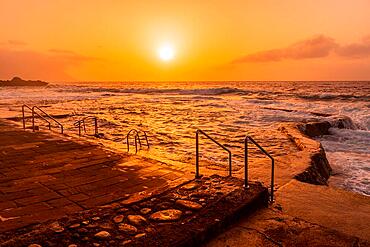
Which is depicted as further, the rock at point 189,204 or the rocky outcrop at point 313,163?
the rocky outcrop at point 313,163

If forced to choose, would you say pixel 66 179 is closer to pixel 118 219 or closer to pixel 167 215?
pixel 118 219

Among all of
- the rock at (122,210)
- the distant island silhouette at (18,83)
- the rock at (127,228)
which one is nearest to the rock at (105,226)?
the rock at (127,228)

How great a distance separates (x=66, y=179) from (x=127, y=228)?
2640 millimetres

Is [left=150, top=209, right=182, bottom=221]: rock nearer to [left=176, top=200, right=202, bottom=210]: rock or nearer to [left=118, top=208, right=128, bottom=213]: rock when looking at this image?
[left=176, top=200, right=202, bottom=210]: rock

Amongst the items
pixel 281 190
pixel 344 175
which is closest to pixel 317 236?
pixel 281 190

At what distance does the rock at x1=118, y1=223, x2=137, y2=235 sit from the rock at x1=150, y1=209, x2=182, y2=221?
1.07ft

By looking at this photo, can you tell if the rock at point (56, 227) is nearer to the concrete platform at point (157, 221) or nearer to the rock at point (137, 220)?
the concrete platform at point (157, 221)

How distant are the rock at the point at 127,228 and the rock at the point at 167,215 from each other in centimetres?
33

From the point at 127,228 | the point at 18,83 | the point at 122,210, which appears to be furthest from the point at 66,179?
the point at 18,83

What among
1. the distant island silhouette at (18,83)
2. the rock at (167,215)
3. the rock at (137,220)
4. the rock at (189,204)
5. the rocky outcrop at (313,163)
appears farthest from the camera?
the distant island silhouette at (18,83)

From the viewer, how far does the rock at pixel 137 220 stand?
392 cm

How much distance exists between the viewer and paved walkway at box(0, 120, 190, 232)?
184 inches

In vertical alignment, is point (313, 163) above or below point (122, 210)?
below

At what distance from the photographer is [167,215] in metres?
4.12
